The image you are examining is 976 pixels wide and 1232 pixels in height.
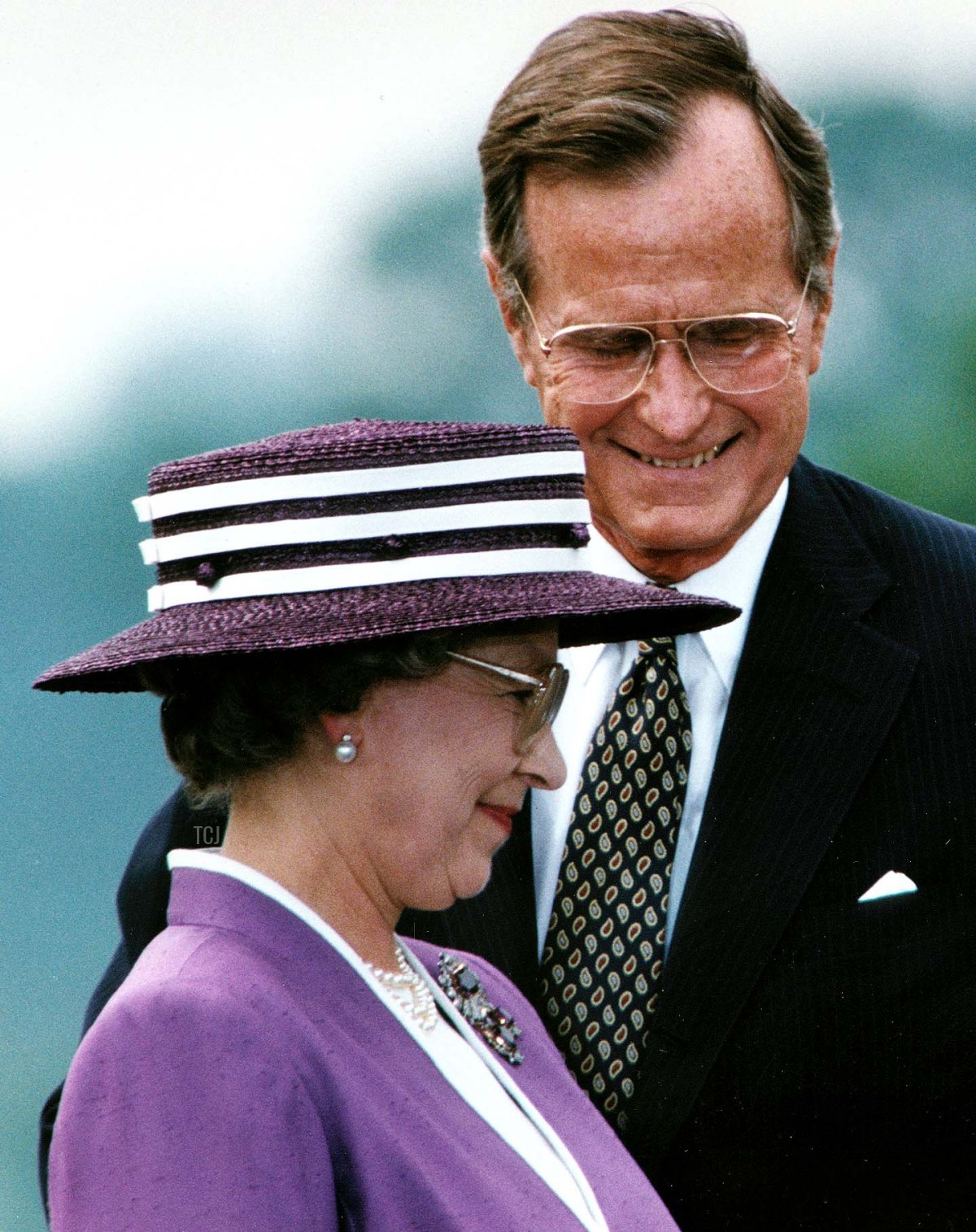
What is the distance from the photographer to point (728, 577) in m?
3.00

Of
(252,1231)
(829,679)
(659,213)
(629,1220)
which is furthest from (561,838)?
(252,1231)

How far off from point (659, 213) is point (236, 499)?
1228 mm

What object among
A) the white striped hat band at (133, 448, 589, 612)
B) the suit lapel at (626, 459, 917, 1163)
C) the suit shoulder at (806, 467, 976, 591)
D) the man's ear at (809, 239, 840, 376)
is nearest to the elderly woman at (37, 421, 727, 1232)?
the white striped hat band at (133, 448, 589, 612)

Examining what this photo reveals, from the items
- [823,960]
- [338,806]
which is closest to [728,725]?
[823,960]

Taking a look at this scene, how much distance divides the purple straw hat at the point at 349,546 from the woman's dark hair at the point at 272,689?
0.18 ft

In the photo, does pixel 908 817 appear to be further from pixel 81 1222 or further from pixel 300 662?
pixel 81 1222

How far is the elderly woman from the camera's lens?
5.46 feet

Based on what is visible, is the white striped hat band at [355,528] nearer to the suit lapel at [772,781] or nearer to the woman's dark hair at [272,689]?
the woman's dark hair at [272,689]

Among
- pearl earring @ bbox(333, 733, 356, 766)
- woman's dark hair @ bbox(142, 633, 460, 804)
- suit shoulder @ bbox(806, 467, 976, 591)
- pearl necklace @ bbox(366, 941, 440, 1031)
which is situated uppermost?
woman's dark hair @ bbox(142, 633, 460, 804)

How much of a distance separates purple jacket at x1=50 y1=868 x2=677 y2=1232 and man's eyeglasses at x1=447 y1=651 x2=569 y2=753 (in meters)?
0.37

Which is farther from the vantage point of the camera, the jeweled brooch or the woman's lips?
the jeweled brooch

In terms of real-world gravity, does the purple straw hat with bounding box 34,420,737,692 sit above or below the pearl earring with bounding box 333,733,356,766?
above

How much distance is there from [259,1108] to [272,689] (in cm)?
47

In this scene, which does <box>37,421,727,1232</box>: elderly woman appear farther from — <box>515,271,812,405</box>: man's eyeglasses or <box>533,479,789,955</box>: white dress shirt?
<box>515,271,812,405</box>: man's eyeglasses
